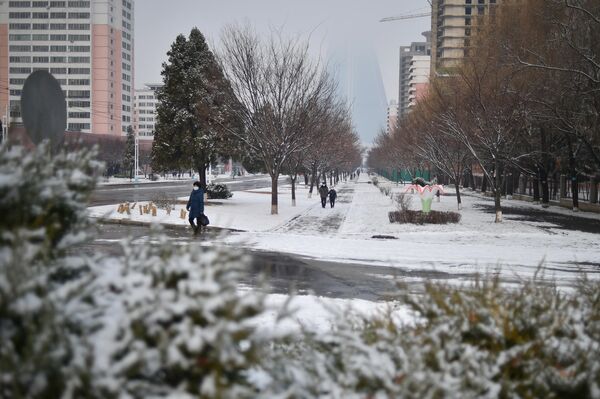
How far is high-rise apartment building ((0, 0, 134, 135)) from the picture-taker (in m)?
129

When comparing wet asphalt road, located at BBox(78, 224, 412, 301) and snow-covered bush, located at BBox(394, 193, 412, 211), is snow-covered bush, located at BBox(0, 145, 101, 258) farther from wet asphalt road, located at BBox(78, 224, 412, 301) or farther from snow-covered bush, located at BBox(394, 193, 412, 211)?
snow-covered bush, located at BBox(394, 193, 412, 211)

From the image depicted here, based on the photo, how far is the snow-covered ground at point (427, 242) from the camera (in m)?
13.1

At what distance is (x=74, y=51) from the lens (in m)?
129

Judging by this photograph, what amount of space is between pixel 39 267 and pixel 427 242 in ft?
50.9

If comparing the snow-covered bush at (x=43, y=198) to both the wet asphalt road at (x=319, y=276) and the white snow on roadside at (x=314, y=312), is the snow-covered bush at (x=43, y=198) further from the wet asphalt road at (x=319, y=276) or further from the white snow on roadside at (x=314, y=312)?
the wet asphalt road at (x=319, y=276)

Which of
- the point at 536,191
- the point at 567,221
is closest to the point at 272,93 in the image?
the point at 567,221

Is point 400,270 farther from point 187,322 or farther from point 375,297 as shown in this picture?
point 187,322

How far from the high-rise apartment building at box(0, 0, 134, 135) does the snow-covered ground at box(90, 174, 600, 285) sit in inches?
4503

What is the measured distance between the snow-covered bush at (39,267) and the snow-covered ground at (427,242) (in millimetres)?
6000

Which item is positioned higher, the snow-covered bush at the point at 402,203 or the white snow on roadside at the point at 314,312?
the snow-covered bush at the point at 402,203

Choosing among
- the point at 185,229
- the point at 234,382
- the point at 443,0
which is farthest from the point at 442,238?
the point at 443,0

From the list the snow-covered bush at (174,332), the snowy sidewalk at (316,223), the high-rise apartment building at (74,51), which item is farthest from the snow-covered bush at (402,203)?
the high-rise apartment building at (74,51)

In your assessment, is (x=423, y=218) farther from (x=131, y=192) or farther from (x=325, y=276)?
(x=131, y=192)

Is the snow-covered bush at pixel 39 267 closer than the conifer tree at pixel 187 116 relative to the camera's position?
Yes
